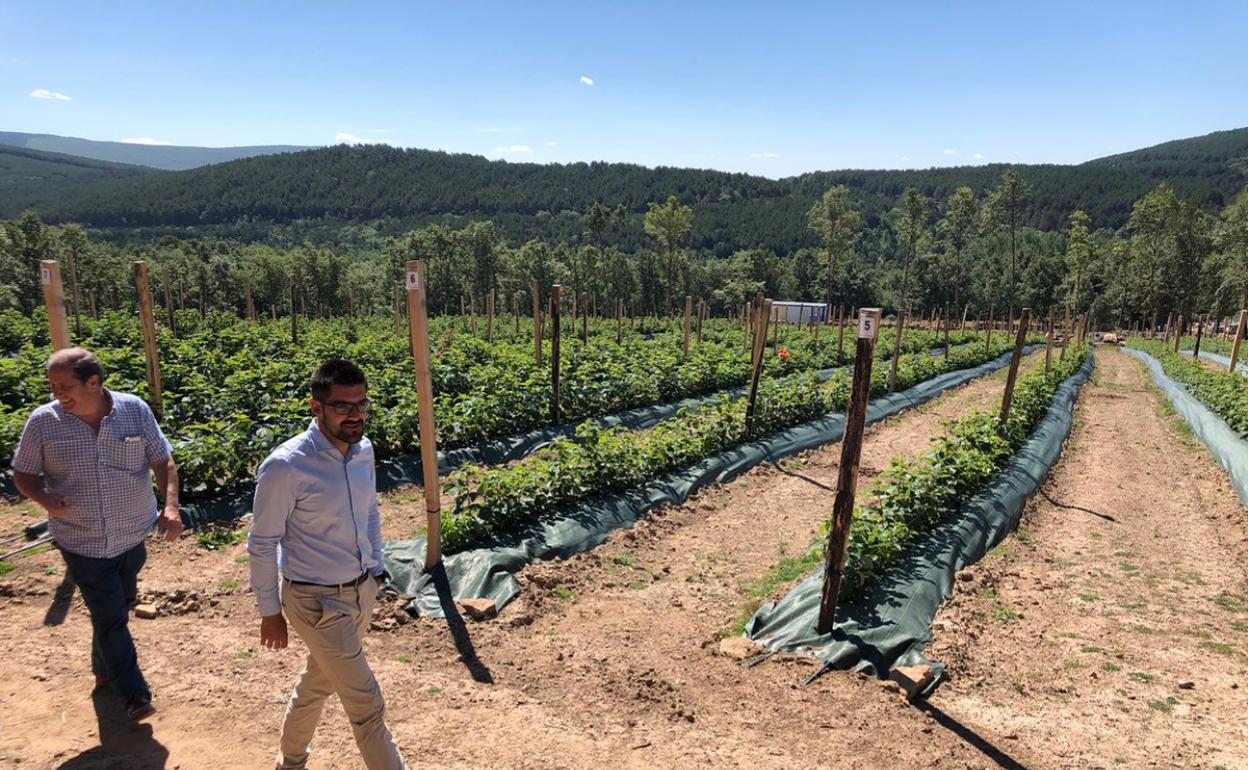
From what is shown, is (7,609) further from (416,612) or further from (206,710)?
(416,612)

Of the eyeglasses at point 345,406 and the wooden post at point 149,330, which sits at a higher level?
the eyeglasses at point 345,406

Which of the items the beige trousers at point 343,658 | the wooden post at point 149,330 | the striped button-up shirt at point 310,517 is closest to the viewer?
the striped button-up shirt at point 310,517

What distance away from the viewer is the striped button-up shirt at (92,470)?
3.27m

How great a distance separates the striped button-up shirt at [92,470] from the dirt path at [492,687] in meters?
1.10

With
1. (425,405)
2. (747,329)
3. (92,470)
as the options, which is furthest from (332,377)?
(747,329)

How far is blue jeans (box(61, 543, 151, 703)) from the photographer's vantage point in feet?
11.1

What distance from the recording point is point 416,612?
17.1ft

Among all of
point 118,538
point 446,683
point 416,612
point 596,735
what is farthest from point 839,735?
point 118,538

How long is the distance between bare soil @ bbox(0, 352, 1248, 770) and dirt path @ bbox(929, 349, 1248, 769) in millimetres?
21

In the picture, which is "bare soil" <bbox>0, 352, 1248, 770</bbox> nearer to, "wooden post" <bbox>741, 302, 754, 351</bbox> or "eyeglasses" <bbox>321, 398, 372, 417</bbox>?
"eyeglasses" <bbox>321, 398, 372, 417</bbox>

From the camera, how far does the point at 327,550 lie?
2750 millimetres

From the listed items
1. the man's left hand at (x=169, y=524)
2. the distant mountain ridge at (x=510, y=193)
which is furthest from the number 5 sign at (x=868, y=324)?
the distant mountain ridge at (x=510, y=193)

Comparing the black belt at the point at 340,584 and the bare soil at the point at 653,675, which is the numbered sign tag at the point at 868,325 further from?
the black belt at the point at 340,584

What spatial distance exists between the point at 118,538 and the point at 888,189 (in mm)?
195221
